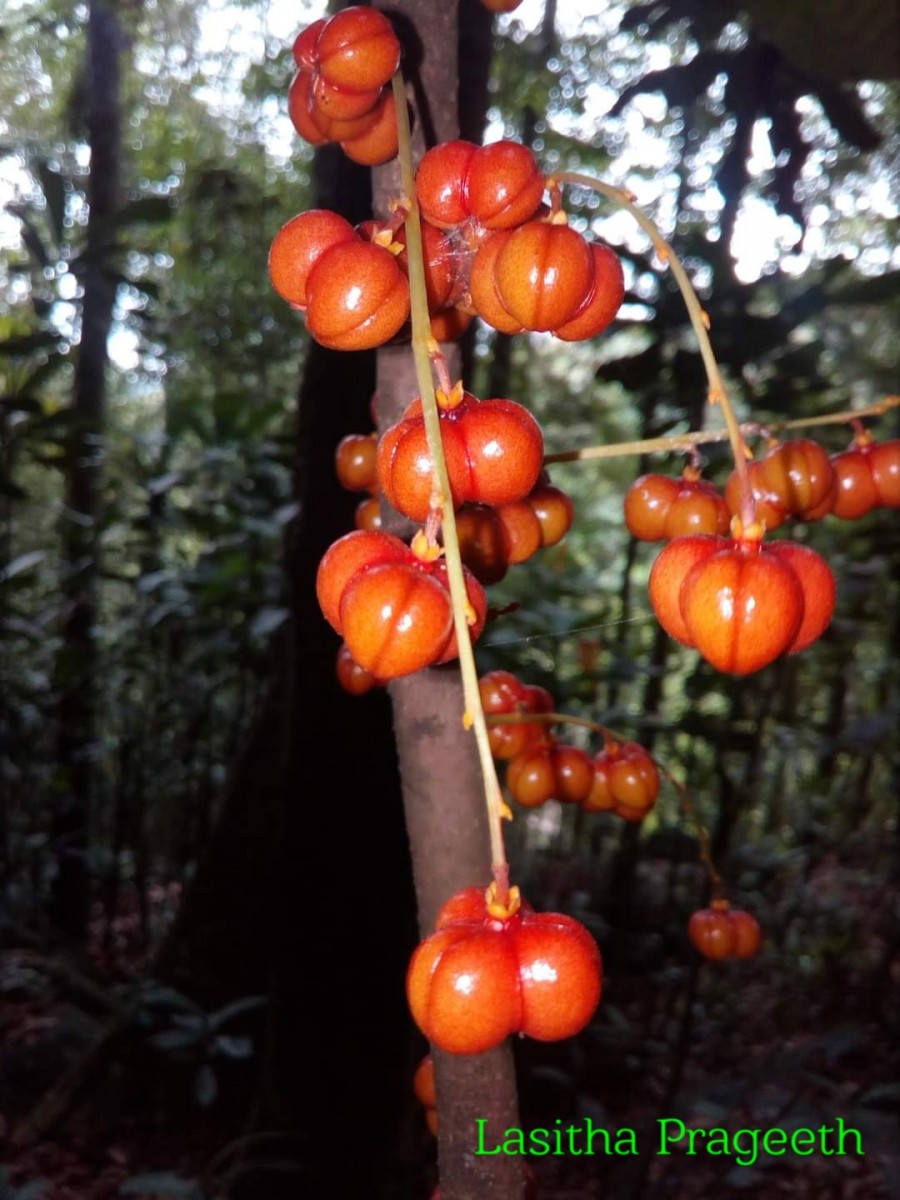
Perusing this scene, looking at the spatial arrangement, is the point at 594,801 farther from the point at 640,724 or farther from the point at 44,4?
the point at 44,4

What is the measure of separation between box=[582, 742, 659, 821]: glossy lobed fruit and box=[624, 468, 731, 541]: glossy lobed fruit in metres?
0.47

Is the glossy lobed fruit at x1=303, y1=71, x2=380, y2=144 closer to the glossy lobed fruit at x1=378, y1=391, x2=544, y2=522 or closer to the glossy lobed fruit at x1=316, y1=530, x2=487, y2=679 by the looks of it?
the glossy lobed fruit at x1=378, y1=391, x2=544, y2=522

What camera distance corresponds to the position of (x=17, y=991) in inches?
187

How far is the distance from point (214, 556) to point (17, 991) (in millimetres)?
2699

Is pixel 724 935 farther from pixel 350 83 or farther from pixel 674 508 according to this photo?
pixel 350 83

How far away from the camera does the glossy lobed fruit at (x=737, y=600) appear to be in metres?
0.74

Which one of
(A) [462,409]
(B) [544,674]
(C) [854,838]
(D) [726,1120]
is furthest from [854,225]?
(A) [462,409]

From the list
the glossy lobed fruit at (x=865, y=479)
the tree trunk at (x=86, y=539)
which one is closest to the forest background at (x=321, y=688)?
the tree trunk at (x=86, y=539)

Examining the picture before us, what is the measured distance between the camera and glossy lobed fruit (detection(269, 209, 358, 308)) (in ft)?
2.72

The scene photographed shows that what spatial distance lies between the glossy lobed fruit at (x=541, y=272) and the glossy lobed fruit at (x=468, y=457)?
0.09m

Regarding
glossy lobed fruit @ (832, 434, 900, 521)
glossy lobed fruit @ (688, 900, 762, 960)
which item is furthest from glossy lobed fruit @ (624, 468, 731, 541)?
glossy lobed fruit @ (688, 900, 762, 960)

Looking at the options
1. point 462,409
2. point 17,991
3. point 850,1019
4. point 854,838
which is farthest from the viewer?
point 854,838

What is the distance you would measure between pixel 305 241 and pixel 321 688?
6.76ft

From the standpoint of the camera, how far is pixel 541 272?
76 cm
